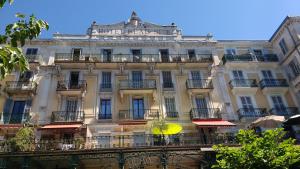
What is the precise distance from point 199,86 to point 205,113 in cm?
271

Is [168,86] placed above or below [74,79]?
below

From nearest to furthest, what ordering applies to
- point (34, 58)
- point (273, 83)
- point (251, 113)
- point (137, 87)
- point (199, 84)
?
point (251, 113), point (137, 87), point (199, 84), point (34, 58), point (273, 83)

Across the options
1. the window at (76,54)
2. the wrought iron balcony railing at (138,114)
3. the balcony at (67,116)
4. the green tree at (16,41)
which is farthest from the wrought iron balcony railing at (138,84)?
the green tree at (16,41)

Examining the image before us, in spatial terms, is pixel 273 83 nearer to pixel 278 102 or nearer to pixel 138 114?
pixel 278 102

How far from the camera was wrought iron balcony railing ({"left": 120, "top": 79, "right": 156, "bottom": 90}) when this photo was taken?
2209cm

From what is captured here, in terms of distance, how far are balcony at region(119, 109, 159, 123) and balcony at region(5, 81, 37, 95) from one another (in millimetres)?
7676

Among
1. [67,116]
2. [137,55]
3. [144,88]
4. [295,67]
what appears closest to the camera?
[67,116]

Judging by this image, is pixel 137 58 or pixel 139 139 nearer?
pixel 139 139

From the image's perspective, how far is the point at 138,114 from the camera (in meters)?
21.2

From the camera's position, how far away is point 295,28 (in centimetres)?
2425

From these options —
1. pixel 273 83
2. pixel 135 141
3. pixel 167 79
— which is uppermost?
pixel 167 79

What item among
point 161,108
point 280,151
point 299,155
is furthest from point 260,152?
point 161,108

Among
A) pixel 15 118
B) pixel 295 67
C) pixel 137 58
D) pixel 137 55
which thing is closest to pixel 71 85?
pixel 15 118

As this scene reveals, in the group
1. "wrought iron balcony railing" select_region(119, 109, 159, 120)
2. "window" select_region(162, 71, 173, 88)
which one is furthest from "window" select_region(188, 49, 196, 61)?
"wrought iron balcony railing" select_region(119, 109, 159, 120)
